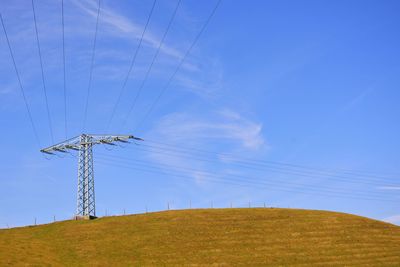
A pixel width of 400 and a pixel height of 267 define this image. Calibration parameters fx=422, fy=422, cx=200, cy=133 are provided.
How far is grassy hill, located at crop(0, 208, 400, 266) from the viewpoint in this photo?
50000 mm

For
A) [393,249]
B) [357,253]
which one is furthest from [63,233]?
[393,249]

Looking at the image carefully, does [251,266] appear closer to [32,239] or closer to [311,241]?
[311,241]

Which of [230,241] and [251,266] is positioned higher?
[230,241]

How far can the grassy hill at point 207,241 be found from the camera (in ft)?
164

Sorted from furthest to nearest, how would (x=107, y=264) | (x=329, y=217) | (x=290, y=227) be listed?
(x=329, y=217) → (x=290, y=227) → (x=107, y=264)

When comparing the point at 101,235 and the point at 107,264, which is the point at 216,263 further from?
the point at 101,235

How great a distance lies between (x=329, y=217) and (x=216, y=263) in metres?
33.2

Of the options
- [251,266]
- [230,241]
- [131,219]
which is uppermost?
[131,219]

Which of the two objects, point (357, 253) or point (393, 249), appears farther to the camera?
point (393, 249)

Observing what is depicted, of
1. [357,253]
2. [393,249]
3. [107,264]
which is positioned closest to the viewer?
[107,264]

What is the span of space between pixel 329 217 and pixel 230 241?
25179mm

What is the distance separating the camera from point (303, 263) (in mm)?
49906

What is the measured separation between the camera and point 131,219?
69625 millimetres

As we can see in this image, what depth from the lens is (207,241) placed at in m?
57.4
